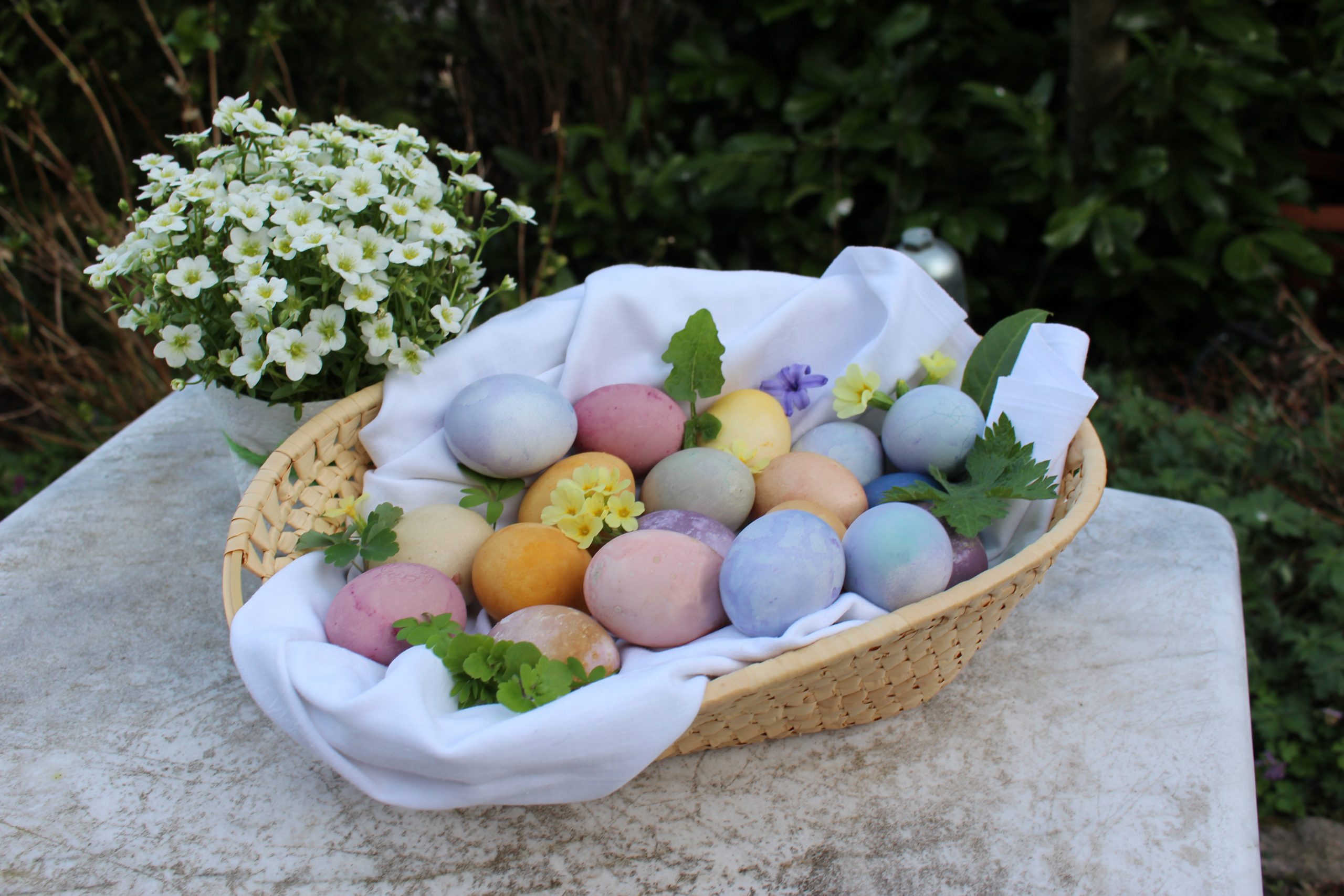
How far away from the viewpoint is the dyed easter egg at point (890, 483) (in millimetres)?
1069

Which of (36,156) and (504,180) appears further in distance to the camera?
(504,180)

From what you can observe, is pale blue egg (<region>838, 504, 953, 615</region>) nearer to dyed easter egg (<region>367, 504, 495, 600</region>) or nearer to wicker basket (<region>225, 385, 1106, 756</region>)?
wicker basket (<region>225, 385, 1106, 756</region>)

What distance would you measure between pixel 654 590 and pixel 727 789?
0.64 ft

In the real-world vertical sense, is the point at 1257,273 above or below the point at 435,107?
below

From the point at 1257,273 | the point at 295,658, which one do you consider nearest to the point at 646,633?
the point at 295,658

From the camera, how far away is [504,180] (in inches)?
117

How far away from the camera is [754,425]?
114cm

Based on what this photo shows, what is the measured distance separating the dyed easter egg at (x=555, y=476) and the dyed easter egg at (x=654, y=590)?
16 cm

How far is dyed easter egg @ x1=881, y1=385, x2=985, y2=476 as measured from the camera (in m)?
1.05

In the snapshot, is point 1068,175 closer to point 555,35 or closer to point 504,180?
point 555,35

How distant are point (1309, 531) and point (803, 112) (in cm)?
143

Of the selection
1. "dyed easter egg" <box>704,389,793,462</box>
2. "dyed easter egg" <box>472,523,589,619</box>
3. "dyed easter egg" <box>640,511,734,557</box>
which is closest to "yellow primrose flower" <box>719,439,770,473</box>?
"dyed easter egg" <box>704,389,793,462</box>

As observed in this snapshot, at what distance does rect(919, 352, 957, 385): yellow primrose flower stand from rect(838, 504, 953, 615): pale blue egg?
0.99ft

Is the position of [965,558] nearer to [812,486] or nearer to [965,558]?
[965,558]
